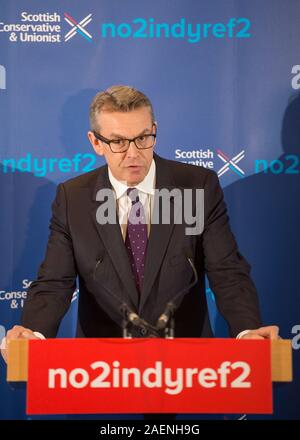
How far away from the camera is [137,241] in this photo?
274 cm

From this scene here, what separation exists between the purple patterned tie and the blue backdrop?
0.91m

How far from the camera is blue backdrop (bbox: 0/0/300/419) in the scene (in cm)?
360

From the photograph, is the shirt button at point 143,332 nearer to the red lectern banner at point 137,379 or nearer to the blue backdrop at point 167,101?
the red lectern banner at point 137,379

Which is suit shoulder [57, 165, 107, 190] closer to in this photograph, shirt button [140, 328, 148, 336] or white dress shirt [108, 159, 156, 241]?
white dress shirt [108, 159, 156, 241]

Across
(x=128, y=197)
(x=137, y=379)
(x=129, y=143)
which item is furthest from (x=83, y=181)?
(x=137, y=379)

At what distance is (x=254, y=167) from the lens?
363 centimetres

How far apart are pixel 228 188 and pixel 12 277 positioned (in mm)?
1364

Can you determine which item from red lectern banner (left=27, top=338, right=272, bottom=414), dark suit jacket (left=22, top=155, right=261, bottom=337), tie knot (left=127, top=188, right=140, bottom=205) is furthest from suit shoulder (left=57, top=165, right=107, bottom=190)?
red lectern banner (left=27, top=338, right=272, bottom=414)

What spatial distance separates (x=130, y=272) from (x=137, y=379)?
2.66 feet

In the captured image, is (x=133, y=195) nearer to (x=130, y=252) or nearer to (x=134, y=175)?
(x=134, y=175)

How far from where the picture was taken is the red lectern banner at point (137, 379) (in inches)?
74.7

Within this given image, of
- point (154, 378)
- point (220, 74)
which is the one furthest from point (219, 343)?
point (220, 74)

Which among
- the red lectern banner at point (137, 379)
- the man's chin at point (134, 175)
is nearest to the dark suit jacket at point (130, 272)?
the man's chin at point (134, 175)
